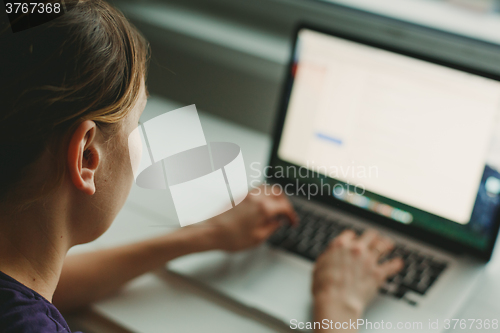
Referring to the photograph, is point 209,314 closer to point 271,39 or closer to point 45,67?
point 45,67

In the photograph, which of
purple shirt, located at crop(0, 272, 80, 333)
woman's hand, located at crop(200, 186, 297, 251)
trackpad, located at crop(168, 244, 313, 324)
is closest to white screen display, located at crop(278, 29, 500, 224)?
woman's hand, located at crop(200, 186, 297, 251)

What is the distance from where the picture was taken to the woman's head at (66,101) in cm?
37

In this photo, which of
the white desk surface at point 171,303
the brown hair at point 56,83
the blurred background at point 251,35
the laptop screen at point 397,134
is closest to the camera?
the brown hair at point 56,83

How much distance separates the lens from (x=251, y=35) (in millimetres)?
1166

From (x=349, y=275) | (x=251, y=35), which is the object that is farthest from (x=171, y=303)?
(x=251, y=35)

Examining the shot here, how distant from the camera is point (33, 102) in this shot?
0.37 m

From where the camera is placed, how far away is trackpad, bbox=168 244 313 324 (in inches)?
24.0

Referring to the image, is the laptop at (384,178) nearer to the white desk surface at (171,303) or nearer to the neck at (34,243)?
the white desk surface at (171,303)

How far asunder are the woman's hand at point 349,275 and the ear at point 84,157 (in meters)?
0.34

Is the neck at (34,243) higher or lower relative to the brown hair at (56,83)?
lower

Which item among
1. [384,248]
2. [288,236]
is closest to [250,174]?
[288,236]

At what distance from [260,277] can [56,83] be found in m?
0.41

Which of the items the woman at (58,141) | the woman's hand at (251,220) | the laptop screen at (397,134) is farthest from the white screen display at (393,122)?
the woman at (58,141)

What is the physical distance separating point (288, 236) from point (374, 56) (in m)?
0.34
